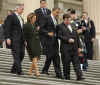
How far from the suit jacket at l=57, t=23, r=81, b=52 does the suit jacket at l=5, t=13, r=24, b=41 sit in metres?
1.05

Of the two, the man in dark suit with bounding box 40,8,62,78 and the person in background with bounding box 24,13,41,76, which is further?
the man in dark suit with bounding box 40,8,62,78

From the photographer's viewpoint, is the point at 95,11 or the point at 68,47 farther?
the point at 95,11

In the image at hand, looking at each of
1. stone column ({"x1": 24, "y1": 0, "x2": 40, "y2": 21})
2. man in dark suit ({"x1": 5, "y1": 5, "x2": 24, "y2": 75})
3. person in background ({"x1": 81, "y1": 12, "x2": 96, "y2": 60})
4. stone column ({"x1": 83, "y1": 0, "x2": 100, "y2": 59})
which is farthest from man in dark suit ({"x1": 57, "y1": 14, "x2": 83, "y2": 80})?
stone column ({"x1": 83, "y1": 0, "x2": 100, "y2": 59})

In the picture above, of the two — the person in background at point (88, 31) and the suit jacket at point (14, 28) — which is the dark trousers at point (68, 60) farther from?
the person in background at point (88, 31)

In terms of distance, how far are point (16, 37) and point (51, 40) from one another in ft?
3.42

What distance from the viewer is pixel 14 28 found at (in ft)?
32.1

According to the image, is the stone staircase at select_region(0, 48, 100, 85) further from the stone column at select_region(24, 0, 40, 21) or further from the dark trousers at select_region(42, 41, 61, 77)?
the stone column at select_region(24, 0, 40, 21)

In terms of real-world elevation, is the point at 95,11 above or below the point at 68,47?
above

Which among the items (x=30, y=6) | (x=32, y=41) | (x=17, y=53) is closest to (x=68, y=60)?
(x=32, y=41)

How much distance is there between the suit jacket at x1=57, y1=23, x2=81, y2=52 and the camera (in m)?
10.0

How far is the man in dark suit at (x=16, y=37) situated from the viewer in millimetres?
9594

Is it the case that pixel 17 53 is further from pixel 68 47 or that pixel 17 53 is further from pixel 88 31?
pixel 88 31

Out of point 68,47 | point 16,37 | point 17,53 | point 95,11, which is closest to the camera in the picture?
point 17,53

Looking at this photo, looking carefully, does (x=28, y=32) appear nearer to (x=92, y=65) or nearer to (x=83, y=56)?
(x=83, y=56)
